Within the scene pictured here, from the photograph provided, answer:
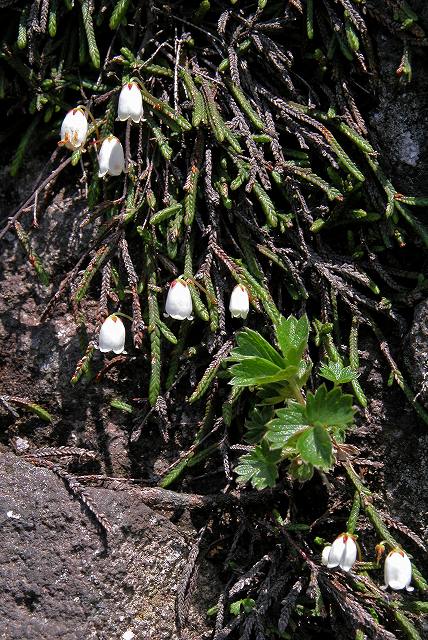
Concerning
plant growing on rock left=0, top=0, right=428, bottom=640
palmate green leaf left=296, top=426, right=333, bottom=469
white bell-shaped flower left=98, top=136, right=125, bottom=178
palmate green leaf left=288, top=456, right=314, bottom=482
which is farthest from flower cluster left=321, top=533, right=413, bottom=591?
white bell-shaped flower left=98, top=136, right=125, bottom=178

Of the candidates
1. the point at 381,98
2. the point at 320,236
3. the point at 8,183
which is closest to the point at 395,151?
the point at 381,98

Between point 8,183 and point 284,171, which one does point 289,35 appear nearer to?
point 284,171

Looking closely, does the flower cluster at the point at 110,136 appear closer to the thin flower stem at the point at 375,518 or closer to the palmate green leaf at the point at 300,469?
the palmate green leaf at the point at 300,469

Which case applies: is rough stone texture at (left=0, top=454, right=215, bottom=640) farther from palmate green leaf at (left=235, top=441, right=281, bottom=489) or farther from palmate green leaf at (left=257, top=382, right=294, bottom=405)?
palmate green leaf at (left=257, top=382, right=294, bottom=405)

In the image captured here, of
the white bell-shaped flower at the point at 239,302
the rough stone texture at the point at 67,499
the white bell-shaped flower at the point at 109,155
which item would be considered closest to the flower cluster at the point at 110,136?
the white bell-shaped flower at the point at 109,155

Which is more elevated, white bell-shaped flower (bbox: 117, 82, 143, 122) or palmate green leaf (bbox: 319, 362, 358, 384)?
white bell-shaped flower (bbox: 117, 82, 143, 122)

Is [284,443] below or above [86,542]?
above

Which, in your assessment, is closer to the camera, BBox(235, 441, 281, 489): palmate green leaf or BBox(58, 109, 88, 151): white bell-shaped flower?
BBox(235, 441, 281, 489): palmate green leaf

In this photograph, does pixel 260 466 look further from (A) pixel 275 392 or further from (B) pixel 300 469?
(A) pixel 275 392
